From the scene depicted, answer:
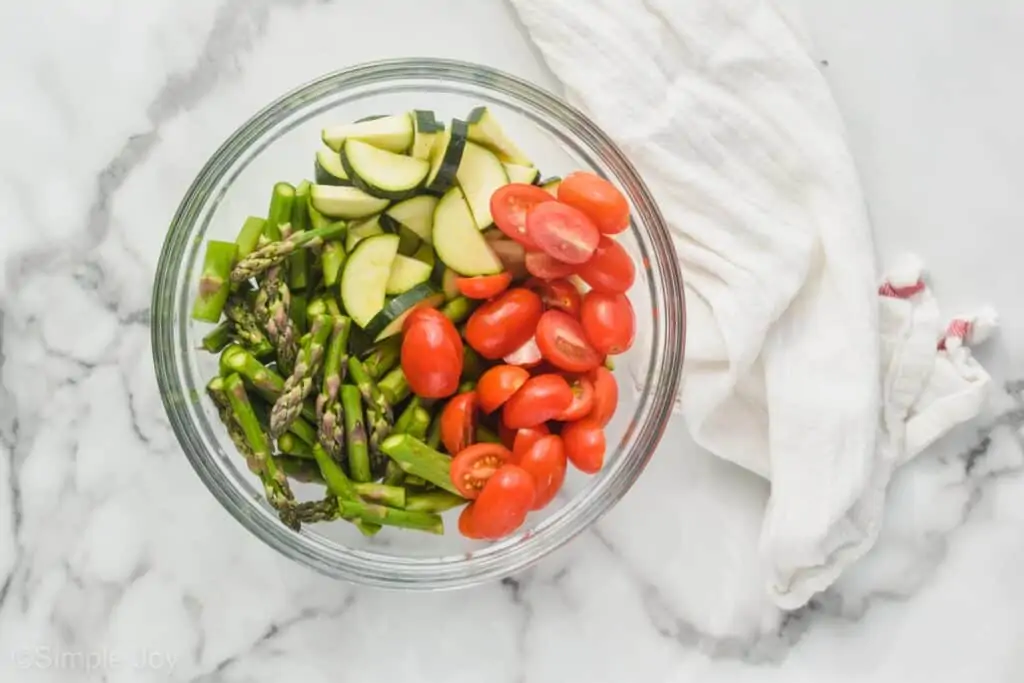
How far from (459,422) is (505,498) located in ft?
0.35

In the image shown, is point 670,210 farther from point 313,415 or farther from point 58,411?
point 58,411

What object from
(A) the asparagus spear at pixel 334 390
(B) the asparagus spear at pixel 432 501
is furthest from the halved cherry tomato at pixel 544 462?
(A) the asparagus spear at pixel 334 390

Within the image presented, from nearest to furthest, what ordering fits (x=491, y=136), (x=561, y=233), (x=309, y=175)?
1. (x=561, y=233)
2. (x=491, y=136)
3. (x=309, y=175)

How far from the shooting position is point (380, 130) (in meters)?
1.29

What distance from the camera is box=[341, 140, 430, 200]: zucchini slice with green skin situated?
1263mm

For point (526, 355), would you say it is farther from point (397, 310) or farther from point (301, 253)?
point (301, 253)

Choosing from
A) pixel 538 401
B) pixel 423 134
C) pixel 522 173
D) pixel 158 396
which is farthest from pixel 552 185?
pixel 158 396

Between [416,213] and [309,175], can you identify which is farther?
[309,175]

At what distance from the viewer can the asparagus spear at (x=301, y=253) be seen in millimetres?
1305

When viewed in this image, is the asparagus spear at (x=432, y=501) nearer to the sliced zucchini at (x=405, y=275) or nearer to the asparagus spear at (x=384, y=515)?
the asparagus spear at (x=384, y=515)

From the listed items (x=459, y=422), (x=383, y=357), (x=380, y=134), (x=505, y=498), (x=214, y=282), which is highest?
(x=380, y=134)

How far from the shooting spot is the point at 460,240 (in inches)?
50.6

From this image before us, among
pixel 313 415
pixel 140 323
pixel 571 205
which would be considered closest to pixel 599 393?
pixel 571 205

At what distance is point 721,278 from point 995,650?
0.66m
